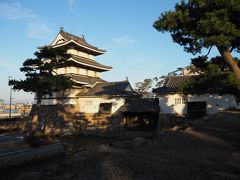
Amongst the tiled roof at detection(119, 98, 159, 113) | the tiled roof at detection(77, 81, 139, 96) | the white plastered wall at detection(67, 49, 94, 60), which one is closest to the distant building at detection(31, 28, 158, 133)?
the tiled roof at detection(77, 81, 139, 96)

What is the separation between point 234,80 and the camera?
10.1 m

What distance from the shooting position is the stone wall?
1107 inches

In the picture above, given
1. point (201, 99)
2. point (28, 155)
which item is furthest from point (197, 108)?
point (28, 155)

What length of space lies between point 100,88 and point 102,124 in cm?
619

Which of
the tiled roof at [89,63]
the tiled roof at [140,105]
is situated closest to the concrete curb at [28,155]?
the tiled roof at [140,105]

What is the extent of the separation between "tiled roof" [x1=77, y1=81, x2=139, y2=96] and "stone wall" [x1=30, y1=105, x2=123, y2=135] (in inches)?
109

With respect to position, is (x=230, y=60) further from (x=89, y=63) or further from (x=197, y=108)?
(x=89, y=63)

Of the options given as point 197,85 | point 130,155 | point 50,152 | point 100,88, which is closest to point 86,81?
point 100,88

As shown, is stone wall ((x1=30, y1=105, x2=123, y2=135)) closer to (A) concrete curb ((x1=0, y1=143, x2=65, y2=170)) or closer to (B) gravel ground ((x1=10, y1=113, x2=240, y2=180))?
(A) concrete curb ((x1=0, y1=143, x2=65, y2=170))

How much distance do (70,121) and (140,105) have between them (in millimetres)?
8535

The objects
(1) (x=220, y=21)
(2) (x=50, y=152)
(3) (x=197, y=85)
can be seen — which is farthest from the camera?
(2) (x=50, y=152)

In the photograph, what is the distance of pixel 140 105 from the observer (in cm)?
2762

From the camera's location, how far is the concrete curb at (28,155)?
1468 centimetres

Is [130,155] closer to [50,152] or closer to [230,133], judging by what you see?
[230,133]
